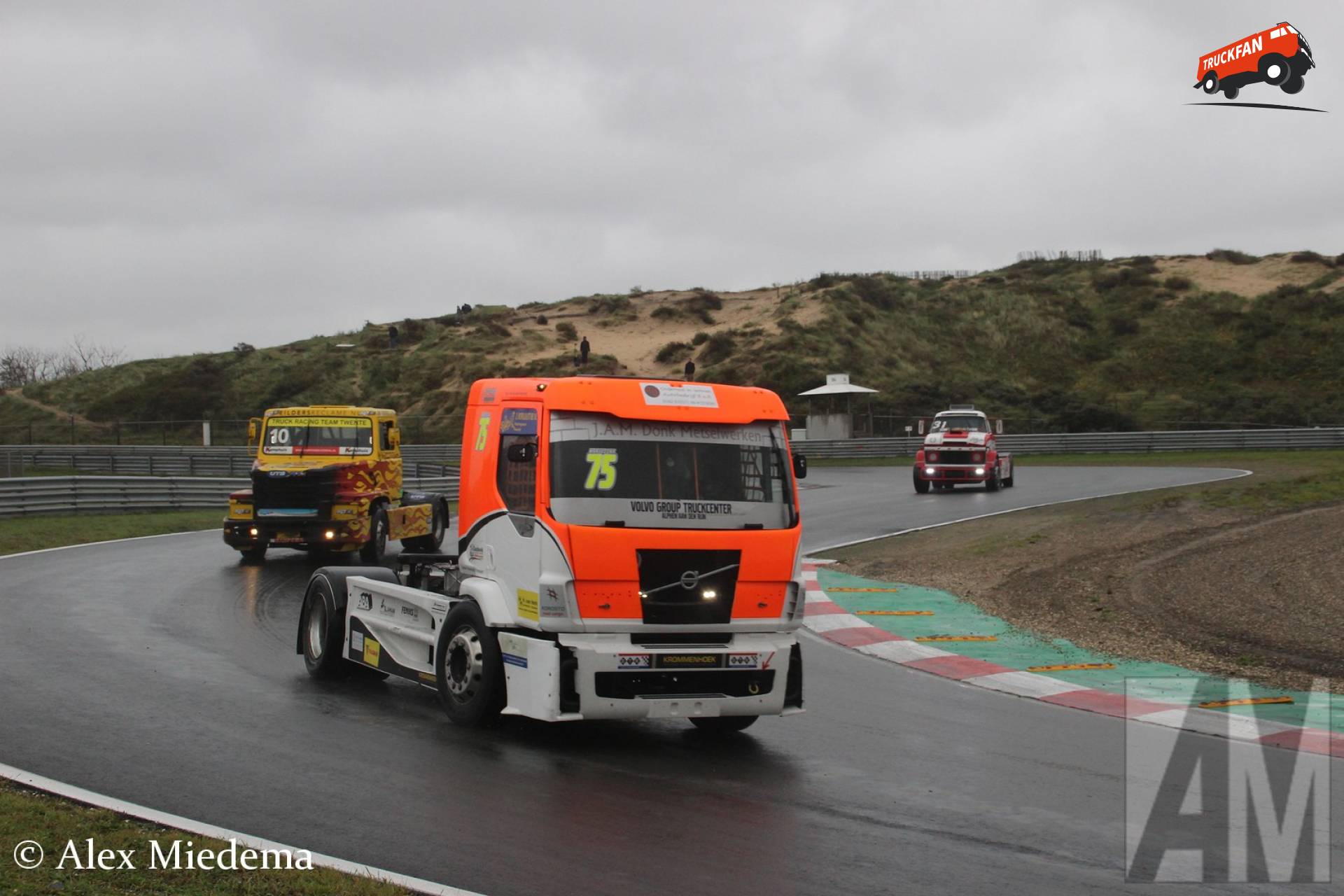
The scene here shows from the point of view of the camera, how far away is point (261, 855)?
621 centimetres

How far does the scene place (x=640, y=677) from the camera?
874 centimetres

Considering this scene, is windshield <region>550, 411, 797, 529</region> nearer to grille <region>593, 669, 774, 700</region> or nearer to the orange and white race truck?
the orange and white race truck

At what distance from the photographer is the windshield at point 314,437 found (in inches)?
841

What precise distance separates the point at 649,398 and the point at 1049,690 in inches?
186

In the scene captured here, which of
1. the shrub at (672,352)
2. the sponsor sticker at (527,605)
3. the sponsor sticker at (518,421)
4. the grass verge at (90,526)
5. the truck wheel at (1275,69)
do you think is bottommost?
the grass verge at (90,526)

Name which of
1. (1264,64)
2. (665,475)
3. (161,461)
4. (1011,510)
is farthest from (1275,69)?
(161,461)

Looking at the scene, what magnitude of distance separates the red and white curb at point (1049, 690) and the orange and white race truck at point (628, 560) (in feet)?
9.64

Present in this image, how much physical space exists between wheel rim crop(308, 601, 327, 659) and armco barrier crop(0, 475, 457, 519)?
19.4 metres

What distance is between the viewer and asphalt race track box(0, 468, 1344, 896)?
6387 mm

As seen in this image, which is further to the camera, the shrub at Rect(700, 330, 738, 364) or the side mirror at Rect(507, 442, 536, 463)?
the shrub at Rect(700, 330, 738, 364)

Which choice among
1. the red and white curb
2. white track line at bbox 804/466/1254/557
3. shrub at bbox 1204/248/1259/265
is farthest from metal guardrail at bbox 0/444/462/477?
shrub at bbox 1204/248/1259/265

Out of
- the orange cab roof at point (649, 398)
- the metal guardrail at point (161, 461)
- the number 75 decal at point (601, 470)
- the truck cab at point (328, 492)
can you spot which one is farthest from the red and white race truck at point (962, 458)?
the number 75 decal at point (601, 470)

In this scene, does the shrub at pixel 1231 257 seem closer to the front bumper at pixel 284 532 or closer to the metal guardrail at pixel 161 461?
the metal guardrail at pixel 161 461

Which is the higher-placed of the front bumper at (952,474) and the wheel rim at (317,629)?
the front bumper at (952,474)
